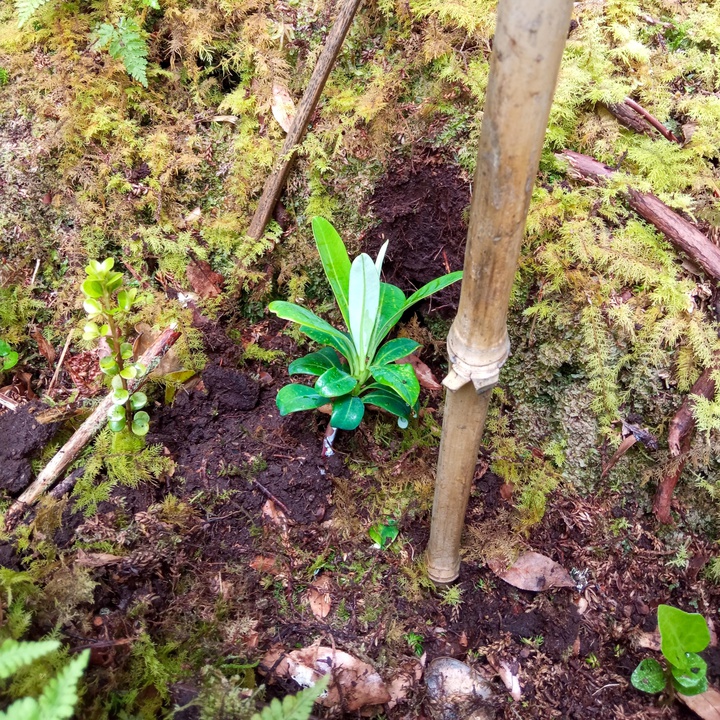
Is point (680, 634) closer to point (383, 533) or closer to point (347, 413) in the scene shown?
point (383, 533)

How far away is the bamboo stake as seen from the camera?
881 millimetres

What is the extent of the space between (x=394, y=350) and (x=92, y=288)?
1049mm

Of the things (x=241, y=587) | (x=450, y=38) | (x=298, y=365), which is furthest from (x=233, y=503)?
(x=450, y=38)

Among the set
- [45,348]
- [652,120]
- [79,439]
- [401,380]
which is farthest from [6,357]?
[652,120]

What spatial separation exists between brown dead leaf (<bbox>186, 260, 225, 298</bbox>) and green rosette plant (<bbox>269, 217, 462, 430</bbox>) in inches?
23.0

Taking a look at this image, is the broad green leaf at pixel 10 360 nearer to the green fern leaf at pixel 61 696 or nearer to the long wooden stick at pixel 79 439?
the long wooden stick at pixel 79 439

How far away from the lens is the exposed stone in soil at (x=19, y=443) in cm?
204

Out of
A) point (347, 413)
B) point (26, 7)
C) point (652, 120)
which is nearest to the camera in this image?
point (347, 413)

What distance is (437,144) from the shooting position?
2223 millimetres

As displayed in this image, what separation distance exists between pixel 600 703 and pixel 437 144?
209 cm

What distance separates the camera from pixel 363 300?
2.04 meters

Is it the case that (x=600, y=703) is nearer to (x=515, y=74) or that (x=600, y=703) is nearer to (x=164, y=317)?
(x=515, y=74)

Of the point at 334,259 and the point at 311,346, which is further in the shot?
the point at 311,346

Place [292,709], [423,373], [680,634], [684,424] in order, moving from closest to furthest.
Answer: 1. [292,709]
2. [680,634]
3. [684,424]
4. [423,373]
